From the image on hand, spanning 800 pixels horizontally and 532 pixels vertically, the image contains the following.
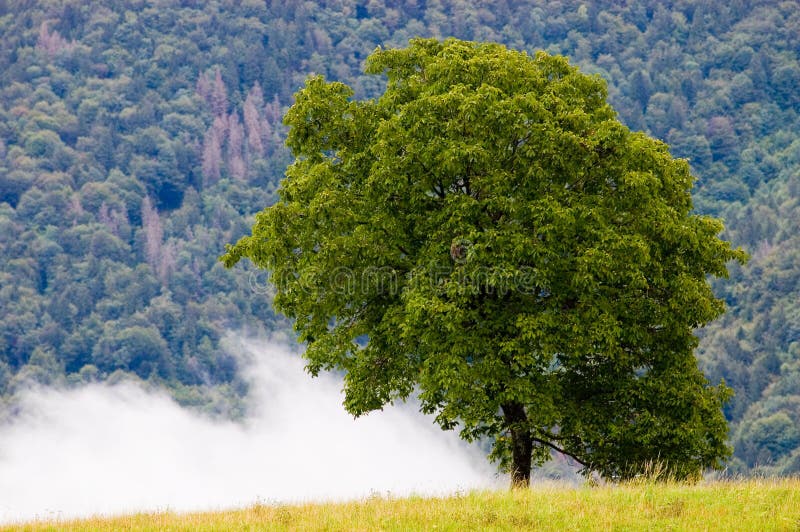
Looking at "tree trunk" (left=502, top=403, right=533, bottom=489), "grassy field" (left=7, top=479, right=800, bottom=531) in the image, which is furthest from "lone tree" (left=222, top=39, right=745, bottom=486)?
"grassy field" (left=7, top=479, right=800, bottom=531)

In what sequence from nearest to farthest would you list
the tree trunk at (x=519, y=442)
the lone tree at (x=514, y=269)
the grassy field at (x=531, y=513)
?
the grassy field at (x=531, y=513) → the lone tree at (x=514, y=269) → the tree trunk at (x=519, y=442)

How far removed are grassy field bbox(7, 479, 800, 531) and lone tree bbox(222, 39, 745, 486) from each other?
615cm

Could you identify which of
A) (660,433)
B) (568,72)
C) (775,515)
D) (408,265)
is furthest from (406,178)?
(775,515)

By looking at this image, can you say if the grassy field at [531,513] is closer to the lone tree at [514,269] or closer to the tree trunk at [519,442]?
the lone tree at [514,269]

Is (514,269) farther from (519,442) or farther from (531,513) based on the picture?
(531,513)

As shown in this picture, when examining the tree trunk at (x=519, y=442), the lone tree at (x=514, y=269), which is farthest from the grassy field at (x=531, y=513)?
the tree trunk at (x=519, y=442)

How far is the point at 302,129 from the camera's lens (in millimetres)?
40875

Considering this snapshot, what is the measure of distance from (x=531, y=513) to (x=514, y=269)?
9.55m

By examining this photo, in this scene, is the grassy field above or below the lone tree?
below

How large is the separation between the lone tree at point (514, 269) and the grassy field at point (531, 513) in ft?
20.2

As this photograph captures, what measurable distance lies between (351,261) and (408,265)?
1.91 meters

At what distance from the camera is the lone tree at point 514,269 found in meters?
35.4

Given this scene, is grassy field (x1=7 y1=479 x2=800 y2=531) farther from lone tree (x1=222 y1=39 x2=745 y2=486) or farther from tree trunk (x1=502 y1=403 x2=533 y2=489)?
tree trunk (x1=502 y1=403 x2=533 y2=489)

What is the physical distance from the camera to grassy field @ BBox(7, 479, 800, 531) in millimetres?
25969
